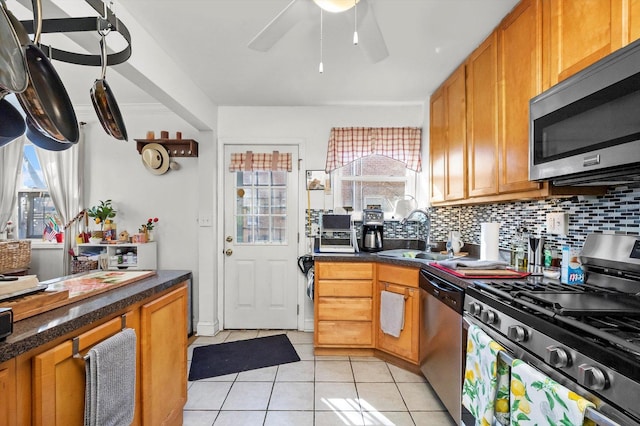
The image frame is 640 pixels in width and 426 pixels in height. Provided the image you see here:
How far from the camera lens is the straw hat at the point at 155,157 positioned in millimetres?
3297

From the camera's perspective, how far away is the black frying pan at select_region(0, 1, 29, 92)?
72 centimetres

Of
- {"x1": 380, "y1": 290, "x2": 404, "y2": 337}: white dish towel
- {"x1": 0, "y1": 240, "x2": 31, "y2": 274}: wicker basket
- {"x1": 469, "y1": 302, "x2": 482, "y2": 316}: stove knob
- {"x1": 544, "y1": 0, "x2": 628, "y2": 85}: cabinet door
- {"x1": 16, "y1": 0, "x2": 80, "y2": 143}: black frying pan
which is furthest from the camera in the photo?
{"x1": 0, "y1": 240, "x2": 31, "y2": 274}: wicker basket

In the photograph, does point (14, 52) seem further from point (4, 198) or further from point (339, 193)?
point (4, 198)

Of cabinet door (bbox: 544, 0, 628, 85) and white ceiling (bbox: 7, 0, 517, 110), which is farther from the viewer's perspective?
white ceiling (bbox: 7, 0, 517, 110)

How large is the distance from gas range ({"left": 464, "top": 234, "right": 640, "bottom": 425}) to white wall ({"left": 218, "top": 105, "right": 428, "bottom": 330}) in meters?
2.03

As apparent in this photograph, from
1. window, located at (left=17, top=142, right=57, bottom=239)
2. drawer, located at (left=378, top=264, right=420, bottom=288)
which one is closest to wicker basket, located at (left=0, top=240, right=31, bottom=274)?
window, located at (left=17, top=142, right=57, bottom=239)

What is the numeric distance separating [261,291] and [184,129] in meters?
1.92

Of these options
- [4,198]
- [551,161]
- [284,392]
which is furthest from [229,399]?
[4,198]

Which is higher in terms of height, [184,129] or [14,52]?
[184,129]

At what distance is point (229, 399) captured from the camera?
2.13m

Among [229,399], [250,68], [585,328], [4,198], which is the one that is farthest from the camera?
[4,198]

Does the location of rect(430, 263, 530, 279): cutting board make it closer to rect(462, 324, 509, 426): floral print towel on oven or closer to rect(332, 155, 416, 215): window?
rect(462, 324, 509, 426): floral print towel on oven

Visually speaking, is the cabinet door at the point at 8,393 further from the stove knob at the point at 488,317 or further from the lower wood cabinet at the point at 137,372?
the stove knob at the point at 488,317

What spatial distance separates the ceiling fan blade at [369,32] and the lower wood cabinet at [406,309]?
151 centimetres
